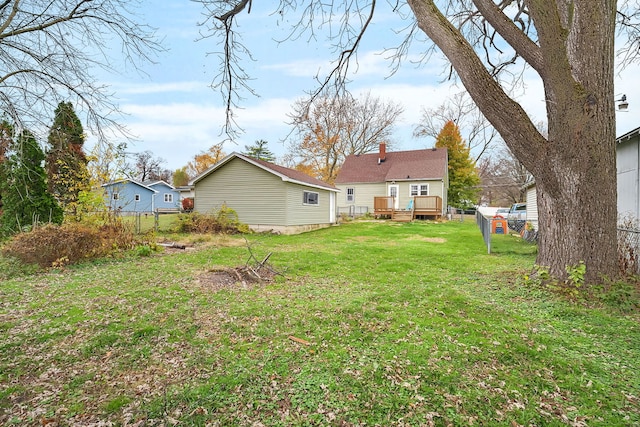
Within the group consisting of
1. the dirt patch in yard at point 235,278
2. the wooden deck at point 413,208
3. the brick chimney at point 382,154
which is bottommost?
the dirt patch in yard at point 235,278

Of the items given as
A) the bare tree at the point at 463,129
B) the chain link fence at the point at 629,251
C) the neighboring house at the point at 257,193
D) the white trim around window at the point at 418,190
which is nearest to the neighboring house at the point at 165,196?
the neighboring house at the point at 257,193

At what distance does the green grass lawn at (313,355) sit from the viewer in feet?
7.75

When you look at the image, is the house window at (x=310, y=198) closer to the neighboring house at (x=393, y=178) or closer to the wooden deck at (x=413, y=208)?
the wooden deck at (x=413, y=208)

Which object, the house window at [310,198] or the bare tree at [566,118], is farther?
the house window at [310,198]

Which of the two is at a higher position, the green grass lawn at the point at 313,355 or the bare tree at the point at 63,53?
the bare tree at the point at 63,53

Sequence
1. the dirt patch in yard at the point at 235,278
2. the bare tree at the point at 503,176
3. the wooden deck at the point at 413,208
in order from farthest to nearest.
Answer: the bare tree at the point at 503,176 → the wooden deck at the point at 413,208 → the dirt patch in yard at the point at 235,278

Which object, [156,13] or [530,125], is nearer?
[530,125]

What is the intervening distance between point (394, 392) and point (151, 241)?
30.1 feet

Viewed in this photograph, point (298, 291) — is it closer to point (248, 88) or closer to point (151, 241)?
point (248, 88)

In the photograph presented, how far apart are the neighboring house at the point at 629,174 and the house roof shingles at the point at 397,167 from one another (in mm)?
16183

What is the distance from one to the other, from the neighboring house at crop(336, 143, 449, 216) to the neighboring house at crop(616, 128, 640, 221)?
14720mm

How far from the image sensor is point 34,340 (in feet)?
11.4

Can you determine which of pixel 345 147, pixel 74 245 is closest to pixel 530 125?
pixel 74 245

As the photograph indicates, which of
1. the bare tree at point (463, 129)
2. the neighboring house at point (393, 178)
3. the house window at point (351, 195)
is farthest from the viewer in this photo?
the bare tree at point (463, 129)
